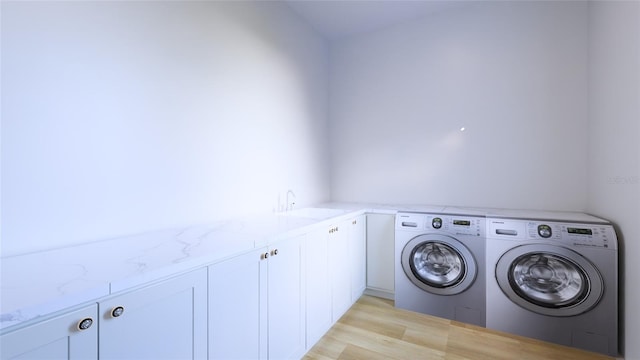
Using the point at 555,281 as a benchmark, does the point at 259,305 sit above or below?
above

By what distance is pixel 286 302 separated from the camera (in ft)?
5.43

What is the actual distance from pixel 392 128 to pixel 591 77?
1728mm

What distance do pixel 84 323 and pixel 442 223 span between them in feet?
7.95

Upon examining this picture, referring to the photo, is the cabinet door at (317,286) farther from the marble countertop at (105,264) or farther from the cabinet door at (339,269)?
the marble countertop at (105,264)

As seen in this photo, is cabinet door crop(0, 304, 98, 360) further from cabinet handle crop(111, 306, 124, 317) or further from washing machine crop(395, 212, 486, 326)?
washing machine crop(395, 212, 486, 326)

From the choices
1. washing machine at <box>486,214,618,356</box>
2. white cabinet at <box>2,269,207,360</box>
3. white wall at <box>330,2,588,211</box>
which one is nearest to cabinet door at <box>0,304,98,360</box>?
white cabinet at <box>2,269,207,360</box>

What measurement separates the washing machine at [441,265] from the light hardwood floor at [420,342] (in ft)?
0.43

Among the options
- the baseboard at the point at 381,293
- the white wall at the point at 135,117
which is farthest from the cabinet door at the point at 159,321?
the baseboard at the point at 381,293

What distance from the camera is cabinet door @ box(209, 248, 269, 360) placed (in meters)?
1.22

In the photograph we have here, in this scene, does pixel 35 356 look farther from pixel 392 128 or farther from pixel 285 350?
pixel 392 128

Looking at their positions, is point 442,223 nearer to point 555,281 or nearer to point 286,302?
point 555,281

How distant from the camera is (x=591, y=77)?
2.27m

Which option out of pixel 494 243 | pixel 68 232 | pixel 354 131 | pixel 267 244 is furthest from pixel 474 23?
pixel 68 232

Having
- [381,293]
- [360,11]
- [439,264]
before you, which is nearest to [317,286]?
[381,293]
